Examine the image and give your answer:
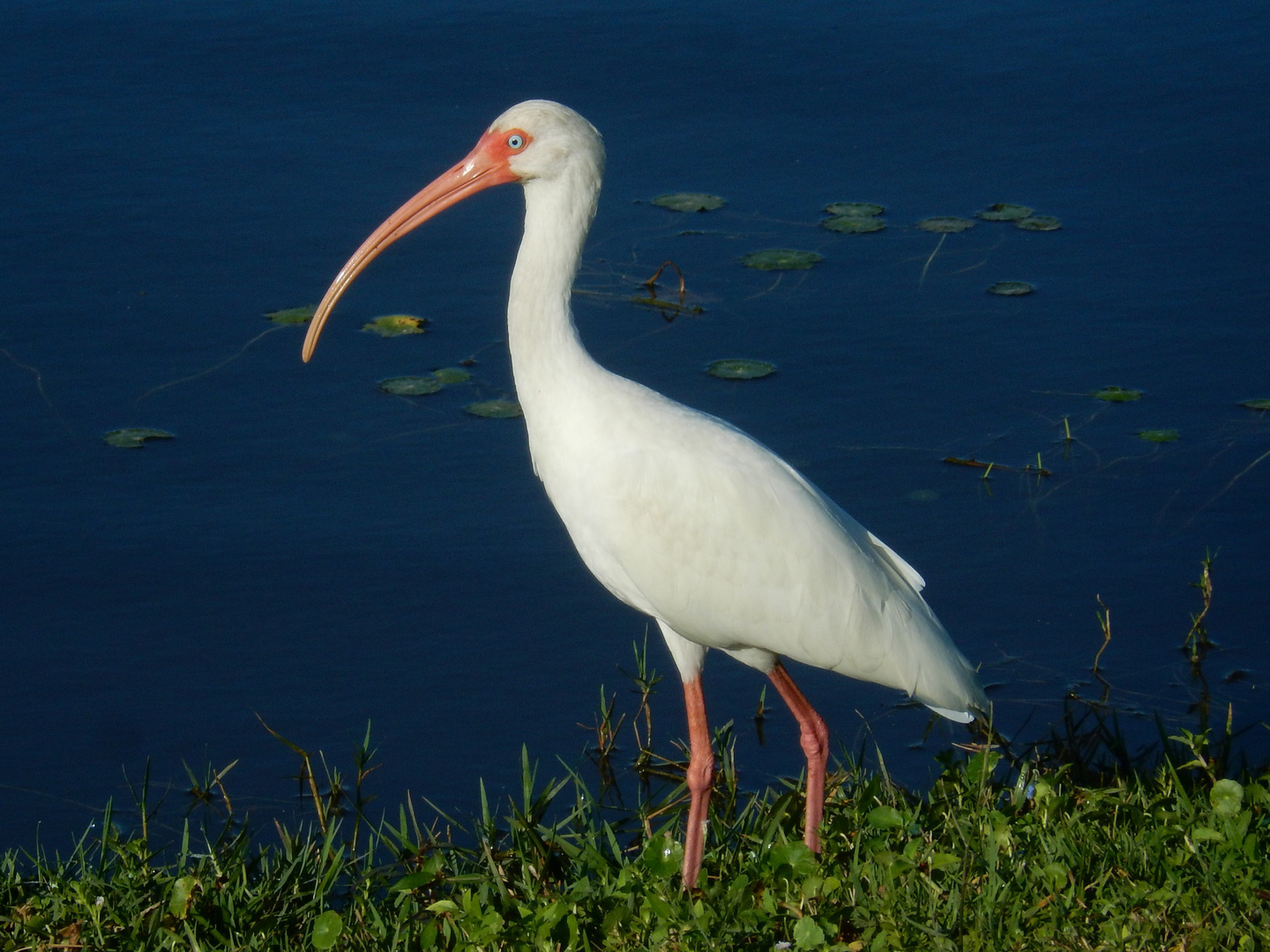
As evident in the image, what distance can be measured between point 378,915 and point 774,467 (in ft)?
4.86

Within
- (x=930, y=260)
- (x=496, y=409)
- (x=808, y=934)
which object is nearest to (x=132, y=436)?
(x=496, y=409)

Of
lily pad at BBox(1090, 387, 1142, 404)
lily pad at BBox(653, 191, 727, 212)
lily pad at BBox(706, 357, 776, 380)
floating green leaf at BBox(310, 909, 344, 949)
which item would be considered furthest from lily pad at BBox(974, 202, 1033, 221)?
floating green leaf at BBox(310, 909, 344, 949)

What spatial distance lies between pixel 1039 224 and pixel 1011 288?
63 centimetres

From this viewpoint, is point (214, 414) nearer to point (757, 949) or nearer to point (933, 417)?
point (933, 417)

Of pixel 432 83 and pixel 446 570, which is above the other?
pixel 432 83

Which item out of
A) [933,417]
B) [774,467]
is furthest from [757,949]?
[933,417]

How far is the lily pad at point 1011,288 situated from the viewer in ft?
24.1

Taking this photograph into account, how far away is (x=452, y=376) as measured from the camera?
264 inches

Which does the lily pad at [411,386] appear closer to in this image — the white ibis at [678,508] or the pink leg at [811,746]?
the white ibis at [678,508]

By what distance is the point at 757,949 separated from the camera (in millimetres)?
3605

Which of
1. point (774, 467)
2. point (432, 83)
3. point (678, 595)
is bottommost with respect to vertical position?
point (678, 595)

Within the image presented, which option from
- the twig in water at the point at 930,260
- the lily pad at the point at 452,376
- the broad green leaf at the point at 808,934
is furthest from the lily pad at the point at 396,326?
the broad green leaf at the point at 808,934

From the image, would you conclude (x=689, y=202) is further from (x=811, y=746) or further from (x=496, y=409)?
(x=811, y=746)

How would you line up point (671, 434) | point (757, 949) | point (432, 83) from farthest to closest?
point (432, 83) < point (671, 434) < point (757, 949)
